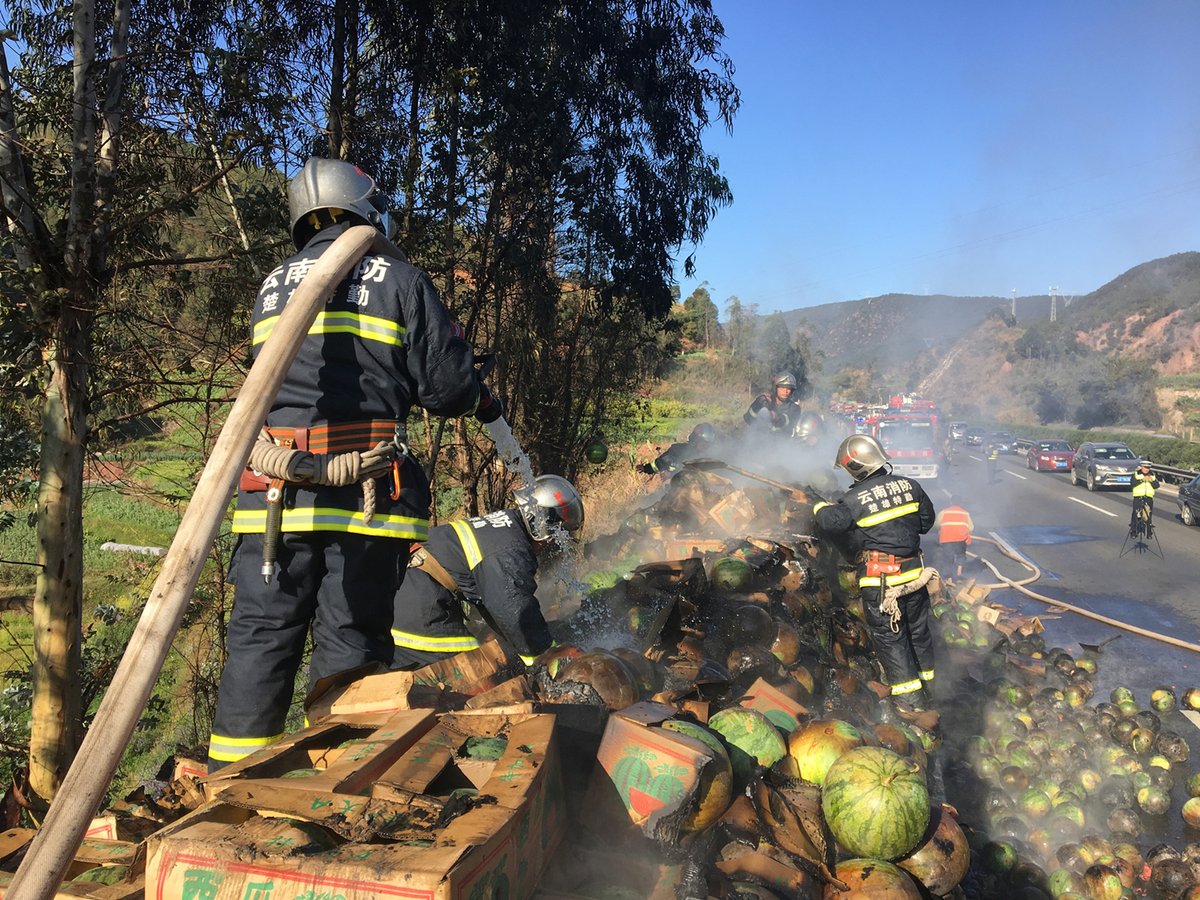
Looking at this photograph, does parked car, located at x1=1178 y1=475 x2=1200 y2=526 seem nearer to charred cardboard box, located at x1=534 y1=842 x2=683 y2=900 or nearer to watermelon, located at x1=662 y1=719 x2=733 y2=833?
watermelon, located at x1=662 y1=719 x2=733 y2=833

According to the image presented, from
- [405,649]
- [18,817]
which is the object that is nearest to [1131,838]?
[405,649]

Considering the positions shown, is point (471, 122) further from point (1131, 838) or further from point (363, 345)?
point (1131, 838)

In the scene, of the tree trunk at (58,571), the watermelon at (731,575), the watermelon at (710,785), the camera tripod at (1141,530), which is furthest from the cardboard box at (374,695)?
the camera tripod at (1141,530)

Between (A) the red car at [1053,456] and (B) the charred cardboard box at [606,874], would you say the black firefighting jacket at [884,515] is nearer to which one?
(B) the charred cardboard box at [606,874]

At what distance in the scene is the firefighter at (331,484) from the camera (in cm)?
283

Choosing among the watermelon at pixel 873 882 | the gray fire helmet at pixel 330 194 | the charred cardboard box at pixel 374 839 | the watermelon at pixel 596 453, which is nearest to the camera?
the charred cardboard box at pixel 374 839

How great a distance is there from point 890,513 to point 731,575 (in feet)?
4.52

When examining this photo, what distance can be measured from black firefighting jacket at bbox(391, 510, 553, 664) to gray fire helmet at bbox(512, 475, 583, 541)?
8 cm

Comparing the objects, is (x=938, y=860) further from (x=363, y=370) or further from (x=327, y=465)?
(x=363, y=370)

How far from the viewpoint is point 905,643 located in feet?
21.4

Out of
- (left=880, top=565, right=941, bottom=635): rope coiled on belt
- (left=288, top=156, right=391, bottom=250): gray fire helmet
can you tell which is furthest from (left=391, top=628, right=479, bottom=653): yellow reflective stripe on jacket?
(left=880, top=565, right=941, bottom=635): rope coiled on belt

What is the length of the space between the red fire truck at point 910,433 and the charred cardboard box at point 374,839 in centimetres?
1948

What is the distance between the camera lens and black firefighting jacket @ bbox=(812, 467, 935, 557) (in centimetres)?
653

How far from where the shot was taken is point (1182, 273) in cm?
8256
